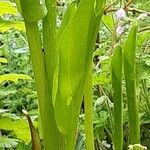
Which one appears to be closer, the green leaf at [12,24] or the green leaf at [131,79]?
the green leaf at [131,79]

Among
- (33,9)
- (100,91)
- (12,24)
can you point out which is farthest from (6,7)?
(100,91)

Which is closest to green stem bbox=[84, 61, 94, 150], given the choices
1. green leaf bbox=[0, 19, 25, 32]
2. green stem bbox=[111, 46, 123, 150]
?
green stem bbox=[111, 46, 123, 150]

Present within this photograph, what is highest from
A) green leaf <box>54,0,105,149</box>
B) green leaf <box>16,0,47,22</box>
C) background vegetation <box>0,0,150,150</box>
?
green leaf <box>16,0,47,22</box>

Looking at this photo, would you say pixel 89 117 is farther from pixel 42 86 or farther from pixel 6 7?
pixel 6 7

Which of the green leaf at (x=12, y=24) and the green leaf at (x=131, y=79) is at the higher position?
the green leaf at (x=12, y=24)

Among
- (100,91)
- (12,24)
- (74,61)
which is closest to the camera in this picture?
(74,61)

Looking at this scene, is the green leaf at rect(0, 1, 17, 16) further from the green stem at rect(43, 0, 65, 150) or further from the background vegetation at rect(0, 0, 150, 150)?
the green stem at rect(43, 0, 65, 150)

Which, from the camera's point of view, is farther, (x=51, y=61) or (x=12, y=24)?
(x=12, y=24)

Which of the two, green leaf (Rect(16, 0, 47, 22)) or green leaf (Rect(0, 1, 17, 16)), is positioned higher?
green leaf (Rect(16, 0, 47, 22))

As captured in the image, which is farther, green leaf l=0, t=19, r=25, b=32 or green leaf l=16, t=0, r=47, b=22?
green leaf l=0, t=19, r=25, b=32

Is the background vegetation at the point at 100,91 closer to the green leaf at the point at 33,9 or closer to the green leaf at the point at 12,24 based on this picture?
the green leaf at the point at 12,24

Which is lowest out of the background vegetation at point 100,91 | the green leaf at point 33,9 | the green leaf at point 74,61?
the background vegetation at point 100,91

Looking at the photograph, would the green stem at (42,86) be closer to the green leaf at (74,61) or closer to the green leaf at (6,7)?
the green leaf at (74,61)

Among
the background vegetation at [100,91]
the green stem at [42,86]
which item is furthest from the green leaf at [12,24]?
the green stem at [42,86]
